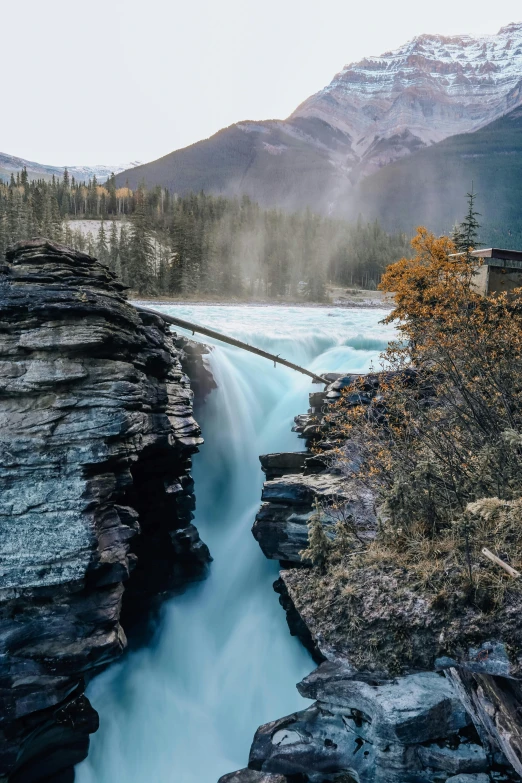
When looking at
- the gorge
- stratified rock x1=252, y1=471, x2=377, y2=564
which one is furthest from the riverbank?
stratified rock x1=252, y1=471, x2=377, y2=564

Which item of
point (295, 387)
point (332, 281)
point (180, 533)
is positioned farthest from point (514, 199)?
point (180, 533)

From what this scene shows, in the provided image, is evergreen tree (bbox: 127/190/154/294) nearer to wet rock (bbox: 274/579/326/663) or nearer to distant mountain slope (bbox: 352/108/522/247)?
wet rock (bbox: 274/579/326/663)

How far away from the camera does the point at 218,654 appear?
13836 millimetres

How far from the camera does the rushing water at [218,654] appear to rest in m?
11.5

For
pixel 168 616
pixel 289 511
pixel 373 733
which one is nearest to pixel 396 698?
pixel 373 733

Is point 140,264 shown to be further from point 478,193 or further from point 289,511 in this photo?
point 478,193

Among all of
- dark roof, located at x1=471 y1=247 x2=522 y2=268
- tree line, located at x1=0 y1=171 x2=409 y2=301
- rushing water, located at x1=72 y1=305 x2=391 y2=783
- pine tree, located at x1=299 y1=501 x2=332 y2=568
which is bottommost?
rushing water, located at x1=72 y1=305 x2=391 y2=783

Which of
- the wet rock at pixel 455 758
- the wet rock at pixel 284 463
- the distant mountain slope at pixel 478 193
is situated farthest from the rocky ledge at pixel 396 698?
the distant mountain slope at pixel 478 193

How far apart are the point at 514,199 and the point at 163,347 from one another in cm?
17395

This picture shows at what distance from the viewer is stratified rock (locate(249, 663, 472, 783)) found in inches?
265

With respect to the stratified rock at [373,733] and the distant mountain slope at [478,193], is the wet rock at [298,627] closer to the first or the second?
the stratified rock at [373,733]

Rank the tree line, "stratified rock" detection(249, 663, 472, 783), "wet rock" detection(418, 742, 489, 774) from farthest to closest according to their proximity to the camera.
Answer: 1. the tree line
2. "stratified rock" detection(249, 663, 472, 783)
3. "wet rock" detection(418, 742, 489, 774)

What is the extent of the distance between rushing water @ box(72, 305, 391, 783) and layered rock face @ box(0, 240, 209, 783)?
4.97 feet

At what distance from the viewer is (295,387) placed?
2441cm
